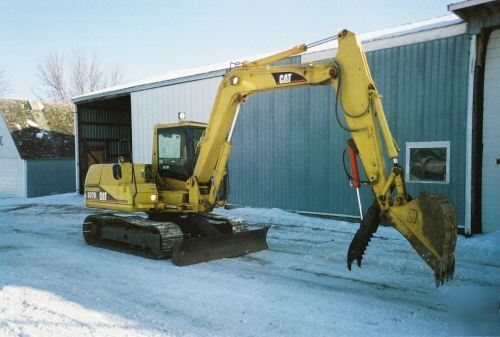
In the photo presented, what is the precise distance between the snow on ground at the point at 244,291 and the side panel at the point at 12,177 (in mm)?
14632

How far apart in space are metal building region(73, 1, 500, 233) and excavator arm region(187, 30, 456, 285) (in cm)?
486

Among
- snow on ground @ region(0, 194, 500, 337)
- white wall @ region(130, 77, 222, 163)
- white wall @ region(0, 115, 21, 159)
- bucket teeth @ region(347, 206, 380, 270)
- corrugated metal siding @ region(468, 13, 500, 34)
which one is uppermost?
corrugated metal siding @ region(468, 13, 500, 34)

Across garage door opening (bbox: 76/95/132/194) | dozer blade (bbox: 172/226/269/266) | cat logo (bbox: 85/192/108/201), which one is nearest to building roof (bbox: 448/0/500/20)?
dozer blade (bbox: 172/226/269/266)

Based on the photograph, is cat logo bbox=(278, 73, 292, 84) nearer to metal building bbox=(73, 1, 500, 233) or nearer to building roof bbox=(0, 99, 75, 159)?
metal building bbox=(73, 1, 500, 233)

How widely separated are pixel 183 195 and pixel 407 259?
419 centimetres

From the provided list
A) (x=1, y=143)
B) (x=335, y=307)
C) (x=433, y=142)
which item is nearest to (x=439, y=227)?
(x=335, y=307)

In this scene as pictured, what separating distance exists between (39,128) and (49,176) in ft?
10.6

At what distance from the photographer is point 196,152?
8.42 m

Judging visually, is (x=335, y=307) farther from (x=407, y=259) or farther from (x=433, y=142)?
(x=433, y=142)

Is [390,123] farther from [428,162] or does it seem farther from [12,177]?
[12,177]

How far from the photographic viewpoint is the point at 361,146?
19.4ft

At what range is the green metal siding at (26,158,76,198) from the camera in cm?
2262

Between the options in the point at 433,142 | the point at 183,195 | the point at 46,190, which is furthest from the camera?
the point at 46,190

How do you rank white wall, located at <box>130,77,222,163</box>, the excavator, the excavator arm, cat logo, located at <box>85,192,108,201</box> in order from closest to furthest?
the excavator arm
the excavator
cat logo, located at <box>85,192,108,201</box>
white wall, located at <box>130,77,222,163</box>
